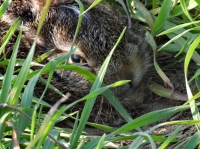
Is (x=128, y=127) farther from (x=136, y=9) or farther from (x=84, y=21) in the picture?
(x=136, y=9)

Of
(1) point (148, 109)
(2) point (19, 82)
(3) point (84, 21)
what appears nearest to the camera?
(2) point (19, 82)

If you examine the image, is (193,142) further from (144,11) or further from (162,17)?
(144,11)

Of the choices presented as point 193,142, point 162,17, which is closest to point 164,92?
point 162,17

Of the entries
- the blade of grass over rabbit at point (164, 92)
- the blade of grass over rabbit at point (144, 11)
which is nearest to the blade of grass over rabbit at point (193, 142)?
the blade of grass over rabbit at point (164, 92)

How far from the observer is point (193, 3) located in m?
3.08

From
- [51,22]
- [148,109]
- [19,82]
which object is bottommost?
[148,109]

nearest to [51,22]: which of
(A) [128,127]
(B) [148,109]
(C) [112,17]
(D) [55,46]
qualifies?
(D) [55,46]

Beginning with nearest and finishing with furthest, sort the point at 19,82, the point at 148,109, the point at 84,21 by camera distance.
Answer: the point at 19,82
the point at 84,21
the point at 148,109

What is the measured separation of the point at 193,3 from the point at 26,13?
110 centimetres

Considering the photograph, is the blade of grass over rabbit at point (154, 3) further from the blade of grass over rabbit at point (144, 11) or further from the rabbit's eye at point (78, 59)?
the rabbit's eye at point (78, 59)

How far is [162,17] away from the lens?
3.01 m

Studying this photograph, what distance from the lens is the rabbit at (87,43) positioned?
9.66 ft

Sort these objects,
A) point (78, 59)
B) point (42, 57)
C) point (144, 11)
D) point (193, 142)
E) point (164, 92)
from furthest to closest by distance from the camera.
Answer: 1. point (144, 11)
2. point (164, 92)
3. point (78, 59)
4. point (42, 57)
5. point (193, 142)

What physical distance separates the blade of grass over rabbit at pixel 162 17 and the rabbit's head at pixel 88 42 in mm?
150
